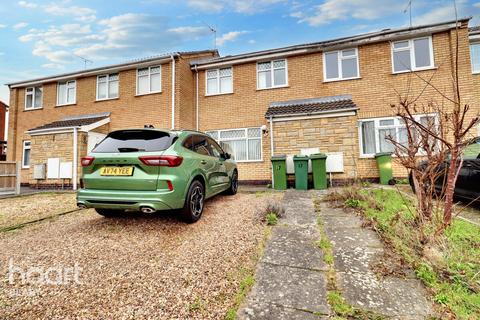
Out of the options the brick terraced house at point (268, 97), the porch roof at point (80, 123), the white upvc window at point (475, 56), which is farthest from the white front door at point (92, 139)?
the white upvc window at point (475, 56)

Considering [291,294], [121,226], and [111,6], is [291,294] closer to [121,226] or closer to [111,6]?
[121,226]

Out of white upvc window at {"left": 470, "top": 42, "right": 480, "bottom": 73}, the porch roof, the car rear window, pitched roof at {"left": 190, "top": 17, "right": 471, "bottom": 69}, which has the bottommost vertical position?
the car rear window

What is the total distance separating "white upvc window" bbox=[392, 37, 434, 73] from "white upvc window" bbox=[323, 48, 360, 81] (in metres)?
1.44

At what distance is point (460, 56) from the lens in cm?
840

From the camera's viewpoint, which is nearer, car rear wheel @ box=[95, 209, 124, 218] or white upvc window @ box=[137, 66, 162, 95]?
car rear wheel @ box=[95, 209, 124, 218]

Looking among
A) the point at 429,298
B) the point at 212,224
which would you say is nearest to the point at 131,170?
the point at 212,224

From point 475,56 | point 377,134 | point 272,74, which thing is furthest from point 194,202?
point 475,56

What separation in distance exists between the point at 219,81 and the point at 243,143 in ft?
11.4

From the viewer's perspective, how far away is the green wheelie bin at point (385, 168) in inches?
318

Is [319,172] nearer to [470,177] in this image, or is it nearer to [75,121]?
[470,177]

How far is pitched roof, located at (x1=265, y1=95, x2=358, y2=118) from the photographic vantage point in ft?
27.1

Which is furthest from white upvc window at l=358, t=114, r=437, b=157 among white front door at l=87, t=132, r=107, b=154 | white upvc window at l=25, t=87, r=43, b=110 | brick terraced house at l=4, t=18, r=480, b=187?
white upvc window at l=25, t=87, r=43, b=110

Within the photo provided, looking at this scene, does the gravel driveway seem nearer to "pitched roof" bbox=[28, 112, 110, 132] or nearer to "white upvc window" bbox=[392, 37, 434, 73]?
"pitched roof" bbox=[28, 112, 110, 132]

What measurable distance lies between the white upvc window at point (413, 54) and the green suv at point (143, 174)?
9.70 metres
